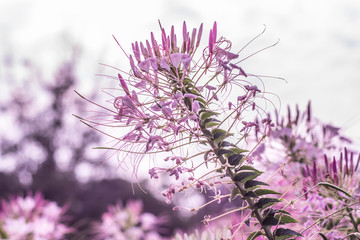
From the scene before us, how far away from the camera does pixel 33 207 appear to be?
10.6ft

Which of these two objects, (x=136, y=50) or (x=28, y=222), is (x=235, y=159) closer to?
(x=136, y=50)

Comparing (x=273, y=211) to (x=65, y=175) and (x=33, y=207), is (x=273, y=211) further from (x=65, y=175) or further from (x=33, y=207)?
(x=65, y=175)

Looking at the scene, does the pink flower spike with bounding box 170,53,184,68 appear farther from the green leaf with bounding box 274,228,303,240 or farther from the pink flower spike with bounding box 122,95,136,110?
the green leaf with bounding box 274,228,303,240

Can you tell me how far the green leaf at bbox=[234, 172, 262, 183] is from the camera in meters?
0.87

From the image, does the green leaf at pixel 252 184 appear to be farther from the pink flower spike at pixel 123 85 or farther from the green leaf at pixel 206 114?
the pink flower spike at pixel 123 85

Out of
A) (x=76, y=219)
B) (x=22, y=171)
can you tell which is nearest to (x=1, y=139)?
(x=22, y=171)

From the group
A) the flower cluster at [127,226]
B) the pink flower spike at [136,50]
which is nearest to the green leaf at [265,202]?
the pink flower spike at [136,50]

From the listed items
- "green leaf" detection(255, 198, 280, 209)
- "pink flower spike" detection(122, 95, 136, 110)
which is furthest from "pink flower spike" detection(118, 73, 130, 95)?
"green leaf" detection(255, 198, 280, 209)

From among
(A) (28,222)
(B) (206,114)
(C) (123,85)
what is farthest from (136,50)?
(A) (28,222)

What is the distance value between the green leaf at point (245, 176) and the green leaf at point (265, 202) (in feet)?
0.19

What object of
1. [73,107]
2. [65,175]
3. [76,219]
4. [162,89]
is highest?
[73,107]

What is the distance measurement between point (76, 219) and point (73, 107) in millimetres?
4538

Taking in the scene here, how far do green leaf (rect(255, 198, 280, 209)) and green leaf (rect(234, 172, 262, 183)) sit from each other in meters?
0.06

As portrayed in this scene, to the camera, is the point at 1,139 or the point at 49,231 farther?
the point at 1,139
